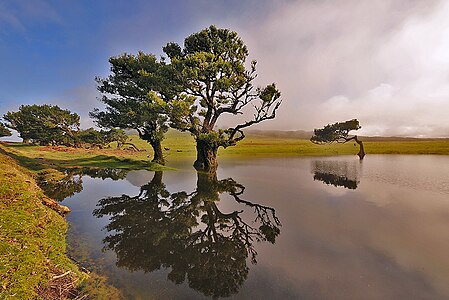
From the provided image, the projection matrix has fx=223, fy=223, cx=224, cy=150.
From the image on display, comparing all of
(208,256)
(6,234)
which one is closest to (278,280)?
(208,256)

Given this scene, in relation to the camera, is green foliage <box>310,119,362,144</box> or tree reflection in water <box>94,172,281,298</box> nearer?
tree reflection in water <box>94,172,281,298</box>

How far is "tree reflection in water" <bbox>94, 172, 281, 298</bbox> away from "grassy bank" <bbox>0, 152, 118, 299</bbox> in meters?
1.52

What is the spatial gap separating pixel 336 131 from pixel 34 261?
77.0 meters

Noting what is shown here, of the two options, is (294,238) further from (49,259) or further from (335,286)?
(49,259)

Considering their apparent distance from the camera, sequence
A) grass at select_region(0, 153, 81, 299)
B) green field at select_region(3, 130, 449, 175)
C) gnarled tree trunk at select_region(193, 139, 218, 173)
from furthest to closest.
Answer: green field at select_region(3, 130, 449, 175) → gnarled tree trunk at select_region(193, 139, 218, 173) → grass at select_region(0, 153, 81, 299)

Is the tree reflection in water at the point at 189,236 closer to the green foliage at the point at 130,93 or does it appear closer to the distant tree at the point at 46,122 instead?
the green foliage at the point at 130,93

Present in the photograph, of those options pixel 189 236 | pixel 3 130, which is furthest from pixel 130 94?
pixel 3 130

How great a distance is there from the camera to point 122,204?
15531 mm

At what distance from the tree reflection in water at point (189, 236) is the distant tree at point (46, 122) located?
187 ft

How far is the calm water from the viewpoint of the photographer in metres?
6.44

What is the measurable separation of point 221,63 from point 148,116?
37.9 feet

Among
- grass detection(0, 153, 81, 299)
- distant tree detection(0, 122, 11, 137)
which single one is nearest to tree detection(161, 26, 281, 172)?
grass detection(0, 153, 81, 299)

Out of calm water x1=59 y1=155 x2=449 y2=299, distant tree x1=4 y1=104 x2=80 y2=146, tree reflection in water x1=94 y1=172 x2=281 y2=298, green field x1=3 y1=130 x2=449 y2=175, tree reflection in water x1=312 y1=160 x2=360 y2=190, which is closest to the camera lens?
calm water x1=59 y1=155 x2=449 y2=299

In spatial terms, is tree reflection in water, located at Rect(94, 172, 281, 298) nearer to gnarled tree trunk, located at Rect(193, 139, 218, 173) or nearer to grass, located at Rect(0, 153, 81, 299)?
grass, located at Rect(0, 153, 81, 299)
